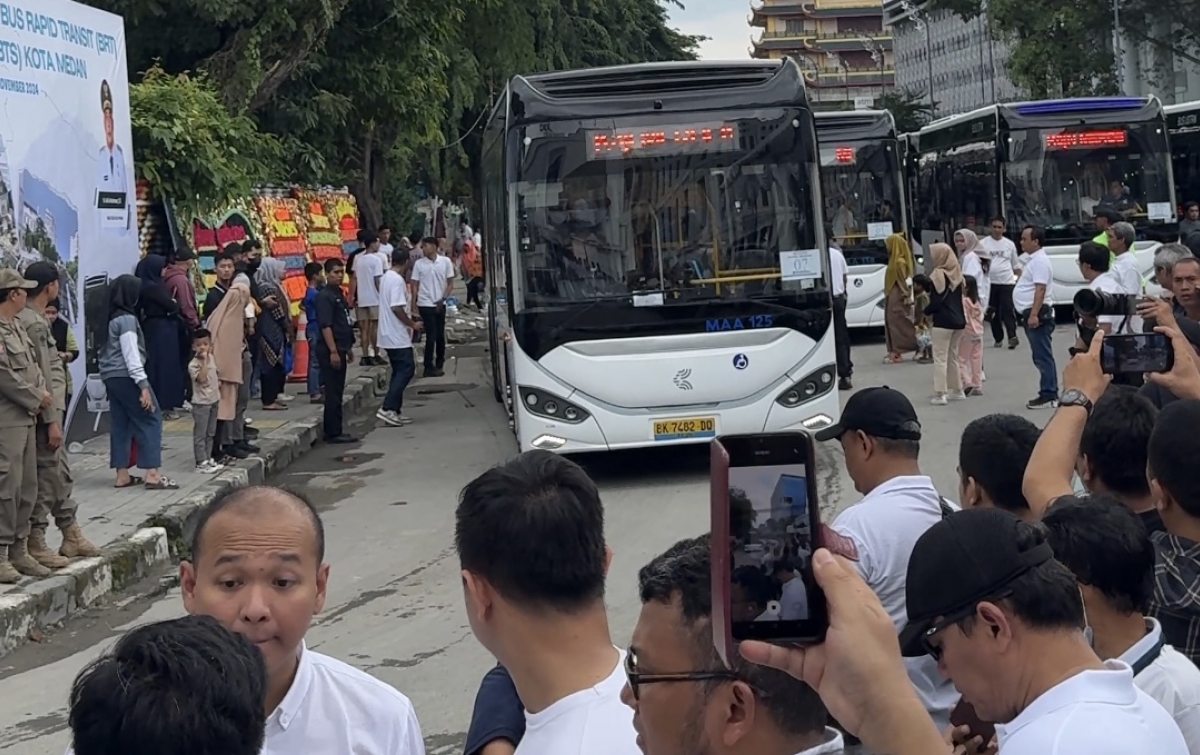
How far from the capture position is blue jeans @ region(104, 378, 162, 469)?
11398 mm

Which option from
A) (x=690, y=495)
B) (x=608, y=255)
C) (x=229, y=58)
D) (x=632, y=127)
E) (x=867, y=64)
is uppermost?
(x=867, y=64)

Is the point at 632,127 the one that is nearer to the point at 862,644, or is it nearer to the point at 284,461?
the point at 284,461

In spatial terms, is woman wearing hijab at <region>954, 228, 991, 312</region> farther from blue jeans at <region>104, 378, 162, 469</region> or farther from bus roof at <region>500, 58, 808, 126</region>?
blue jeans at <region>104, 378, 162, 469</region>

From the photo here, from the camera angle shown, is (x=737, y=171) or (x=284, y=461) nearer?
(x=737, y=171)

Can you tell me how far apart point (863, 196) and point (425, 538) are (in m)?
12.6

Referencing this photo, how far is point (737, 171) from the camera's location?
11.6 m

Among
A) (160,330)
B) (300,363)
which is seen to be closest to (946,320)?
(160,330)

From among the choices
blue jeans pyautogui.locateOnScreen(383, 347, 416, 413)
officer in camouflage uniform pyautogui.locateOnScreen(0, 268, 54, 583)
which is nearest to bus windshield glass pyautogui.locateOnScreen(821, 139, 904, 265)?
blue jeans pyautogui.locateOnScreen(383, 347, 416, 413)

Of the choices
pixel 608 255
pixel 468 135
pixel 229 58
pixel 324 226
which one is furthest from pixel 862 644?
pixel 468 135

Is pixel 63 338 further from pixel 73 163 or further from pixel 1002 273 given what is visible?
pixel 1002 273

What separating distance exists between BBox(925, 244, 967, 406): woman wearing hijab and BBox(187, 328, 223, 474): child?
6.96 m

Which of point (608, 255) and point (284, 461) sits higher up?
point (608, 255)

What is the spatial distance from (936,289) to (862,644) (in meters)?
13.1

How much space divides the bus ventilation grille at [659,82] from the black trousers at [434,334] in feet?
28.9
